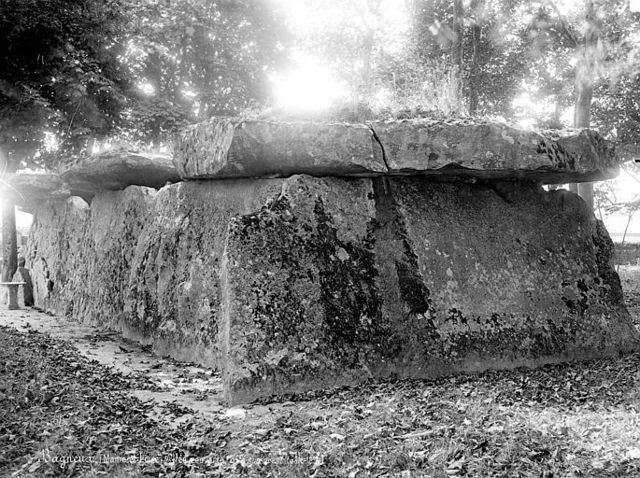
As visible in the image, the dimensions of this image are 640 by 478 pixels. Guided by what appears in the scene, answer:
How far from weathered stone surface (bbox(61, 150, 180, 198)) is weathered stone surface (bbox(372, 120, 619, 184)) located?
16.3 ft

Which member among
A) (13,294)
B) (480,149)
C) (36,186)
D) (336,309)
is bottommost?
(13,294)

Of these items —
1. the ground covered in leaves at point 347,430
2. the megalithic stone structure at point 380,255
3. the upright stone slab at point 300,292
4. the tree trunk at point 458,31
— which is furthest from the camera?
the tree trunk at point 458,31

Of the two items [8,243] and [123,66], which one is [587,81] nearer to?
[123,66]

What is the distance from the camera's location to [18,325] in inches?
457

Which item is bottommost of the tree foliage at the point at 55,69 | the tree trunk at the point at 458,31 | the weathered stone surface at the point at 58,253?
the weathered stone surface at the point at 58,253

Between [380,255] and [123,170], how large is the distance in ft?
18.3

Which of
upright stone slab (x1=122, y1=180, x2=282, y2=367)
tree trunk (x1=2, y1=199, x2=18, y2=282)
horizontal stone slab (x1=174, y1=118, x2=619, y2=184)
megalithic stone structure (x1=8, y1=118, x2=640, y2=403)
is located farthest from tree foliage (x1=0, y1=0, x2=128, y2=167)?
horizontal stone slab (x1=174, y1=118, x2=619, y2=184)

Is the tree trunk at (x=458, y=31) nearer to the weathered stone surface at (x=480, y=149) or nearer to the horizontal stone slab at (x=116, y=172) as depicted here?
the horizontal stone slab at (x=116, y=172)

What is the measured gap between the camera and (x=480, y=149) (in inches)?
300

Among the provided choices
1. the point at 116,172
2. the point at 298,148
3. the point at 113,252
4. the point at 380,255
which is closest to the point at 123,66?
the point at 116,172

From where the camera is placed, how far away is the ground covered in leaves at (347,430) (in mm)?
4266

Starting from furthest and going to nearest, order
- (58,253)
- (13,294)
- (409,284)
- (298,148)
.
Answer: (13,294) → (58,253) → (409,284) → (298,148)

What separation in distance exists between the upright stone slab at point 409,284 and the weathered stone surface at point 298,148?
0.28 m

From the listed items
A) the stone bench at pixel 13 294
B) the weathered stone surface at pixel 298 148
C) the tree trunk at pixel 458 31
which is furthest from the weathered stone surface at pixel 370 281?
the tree trunk at pixel 458 31
